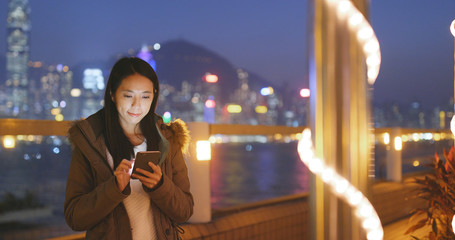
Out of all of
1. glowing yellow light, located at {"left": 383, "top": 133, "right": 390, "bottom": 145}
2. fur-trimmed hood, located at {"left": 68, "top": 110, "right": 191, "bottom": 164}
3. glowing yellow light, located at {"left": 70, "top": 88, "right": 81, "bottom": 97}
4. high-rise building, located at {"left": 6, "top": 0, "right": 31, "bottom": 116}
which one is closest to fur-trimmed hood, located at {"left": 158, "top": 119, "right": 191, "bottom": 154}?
fur-trimmed hood, located at {"left": 68, "top": 110, "right": 191, "bottom": 164}

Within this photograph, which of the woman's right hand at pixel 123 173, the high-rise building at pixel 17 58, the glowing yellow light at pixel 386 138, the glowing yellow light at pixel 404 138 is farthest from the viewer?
the high-rise building at pixel 17 58

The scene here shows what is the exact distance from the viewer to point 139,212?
200 cm

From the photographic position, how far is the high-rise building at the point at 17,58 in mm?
62906

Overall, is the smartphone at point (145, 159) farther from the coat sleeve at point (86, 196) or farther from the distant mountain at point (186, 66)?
the distant mountain at point (186, 66)

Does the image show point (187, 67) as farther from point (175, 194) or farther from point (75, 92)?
point (175, 194)

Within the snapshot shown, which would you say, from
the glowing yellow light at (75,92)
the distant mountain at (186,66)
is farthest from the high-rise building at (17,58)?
the distant mountain at (186,66)

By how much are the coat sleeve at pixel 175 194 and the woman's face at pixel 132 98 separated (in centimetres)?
21

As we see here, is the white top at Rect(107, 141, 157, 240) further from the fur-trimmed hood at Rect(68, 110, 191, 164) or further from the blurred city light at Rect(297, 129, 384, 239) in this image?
the blurred city light at Rect(297, 129, 384, 239)

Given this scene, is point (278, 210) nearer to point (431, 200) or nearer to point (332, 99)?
point (431, 200)

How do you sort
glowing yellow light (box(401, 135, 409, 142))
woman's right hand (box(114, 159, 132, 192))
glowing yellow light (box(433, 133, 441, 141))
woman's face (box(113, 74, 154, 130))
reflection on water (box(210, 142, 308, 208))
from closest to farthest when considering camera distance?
woman's right hand (box(114, 159, 132, 192)) < woman's face (box(113, 74, 154, 130)) < glowing yellow light (box(401, 135, 409, 142)) < glowing yellow light (box(433, 133, 441, 141)) < reflection on water (box(210, 142, 308, 208))

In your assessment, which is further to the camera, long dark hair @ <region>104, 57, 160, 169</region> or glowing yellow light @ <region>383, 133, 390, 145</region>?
glowing yellow light @ <region>383, 133, 390, 145</region>

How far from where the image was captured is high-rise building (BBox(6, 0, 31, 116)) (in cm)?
6291

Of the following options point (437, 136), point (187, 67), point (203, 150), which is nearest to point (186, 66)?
point (187, 67)

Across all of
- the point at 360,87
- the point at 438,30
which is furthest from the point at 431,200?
the point at 360,87
